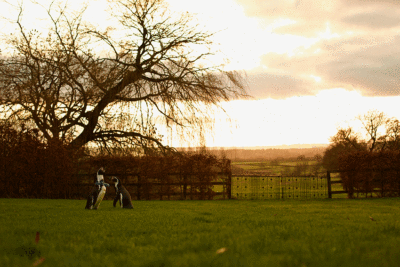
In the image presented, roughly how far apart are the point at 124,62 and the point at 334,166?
39.7 m

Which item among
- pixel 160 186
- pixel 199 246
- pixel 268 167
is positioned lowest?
pixel 160 186

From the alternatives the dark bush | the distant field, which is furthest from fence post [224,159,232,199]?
the dark bush

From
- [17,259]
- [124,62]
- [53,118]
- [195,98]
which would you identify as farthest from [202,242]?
[53,118]

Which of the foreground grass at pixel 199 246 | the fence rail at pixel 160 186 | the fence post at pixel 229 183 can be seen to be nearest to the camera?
the foreground grass at pixel 199 246

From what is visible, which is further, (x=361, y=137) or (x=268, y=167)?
(x=361, y=137)

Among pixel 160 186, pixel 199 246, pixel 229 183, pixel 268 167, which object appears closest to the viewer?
pixel 199 246

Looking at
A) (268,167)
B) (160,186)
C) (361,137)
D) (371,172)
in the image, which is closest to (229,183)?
(160,186)

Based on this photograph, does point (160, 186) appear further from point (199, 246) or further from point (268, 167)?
point (199, 246)

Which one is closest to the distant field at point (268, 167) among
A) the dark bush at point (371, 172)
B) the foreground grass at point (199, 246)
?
the dark bush at point (371, 172)

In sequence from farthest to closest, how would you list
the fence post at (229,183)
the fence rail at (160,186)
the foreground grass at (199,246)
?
the fence post at (229,183), the fence rail at (160,186), the foreground grass at (199,246)

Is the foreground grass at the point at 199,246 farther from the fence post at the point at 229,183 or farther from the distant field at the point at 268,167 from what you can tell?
the distant field at the point at 268,167

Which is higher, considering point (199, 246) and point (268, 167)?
point (268, 167)

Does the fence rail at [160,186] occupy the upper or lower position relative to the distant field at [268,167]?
lower

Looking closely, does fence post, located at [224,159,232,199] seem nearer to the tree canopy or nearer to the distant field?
the distant field
